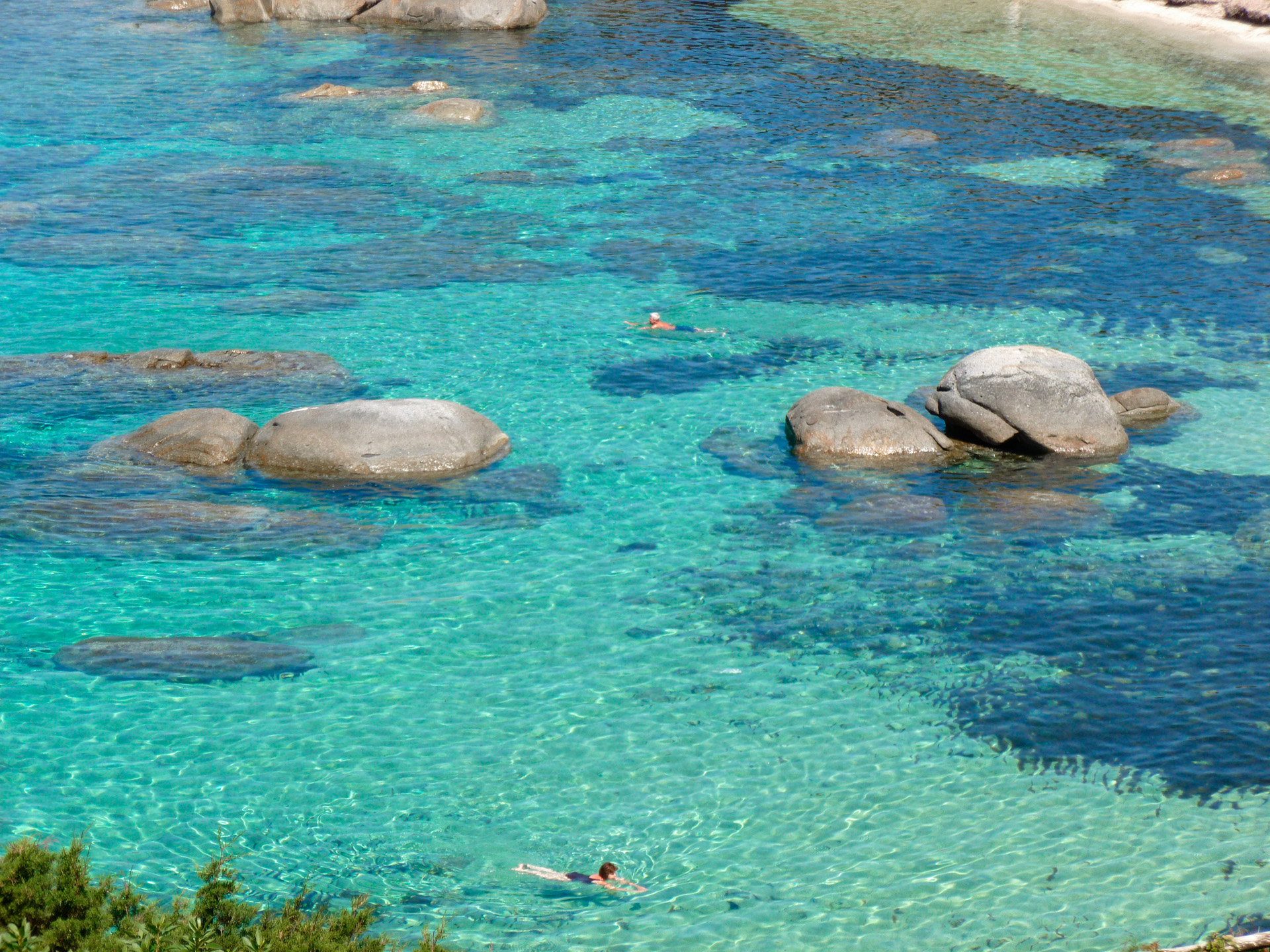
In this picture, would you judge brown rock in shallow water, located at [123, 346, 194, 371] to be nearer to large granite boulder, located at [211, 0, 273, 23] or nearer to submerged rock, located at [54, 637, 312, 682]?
submerged rock, located at [54, 637, 312, 682]

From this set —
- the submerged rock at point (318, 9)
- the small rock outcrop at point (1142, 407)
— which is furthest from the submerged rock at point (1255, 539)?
the submerged rock at point (318, 9)

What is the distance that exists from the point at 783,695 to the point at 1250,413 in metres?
9.72

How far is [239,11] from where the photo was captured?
4234 centimetres

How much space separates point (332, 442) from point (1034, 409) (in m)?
9.19

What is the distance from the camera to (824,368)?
19.8m

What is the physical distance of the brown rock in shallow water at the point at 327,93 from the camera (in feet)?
112

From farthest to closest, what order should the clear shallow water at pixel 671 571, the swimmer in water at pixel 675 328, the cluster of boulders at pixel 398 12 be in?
the cluster of boulders at pixel 398 12 < the swimmer in water at pixel 675 328 < the clear shallow water at pixel 671 571

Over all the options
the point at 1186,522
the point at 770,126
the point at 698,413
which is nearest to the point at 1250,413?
the point at 1186,522

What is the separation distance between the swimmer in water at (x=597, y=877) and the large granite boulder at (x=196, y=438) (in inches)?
325

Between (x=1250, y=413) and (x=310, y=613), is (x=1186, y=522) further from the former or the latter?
(x=310, y=613)

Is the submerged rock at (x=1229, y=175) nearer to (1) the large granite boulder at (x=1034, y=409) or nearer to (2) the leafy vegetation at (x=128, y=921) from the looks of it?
(1) the large granite boulder at (x=1034, y=409)

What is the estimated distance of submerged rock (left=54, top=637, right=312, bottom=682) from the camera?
12.3 m

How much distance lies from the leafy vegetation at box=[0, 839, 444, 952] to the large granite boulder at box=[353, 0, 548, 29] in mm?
37868

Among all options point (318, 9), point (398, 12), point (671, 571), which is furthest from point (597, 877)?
point (318, 9)
